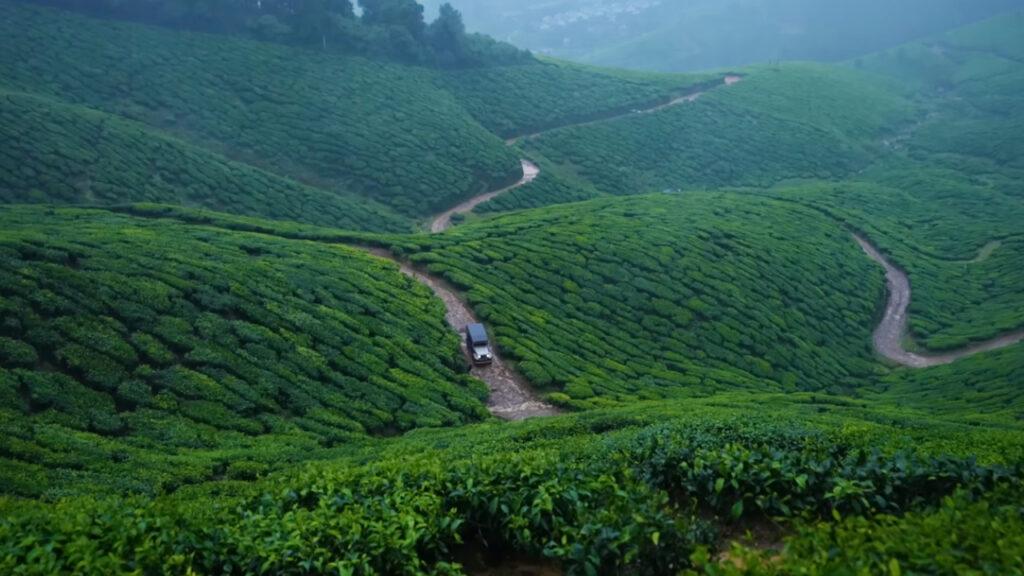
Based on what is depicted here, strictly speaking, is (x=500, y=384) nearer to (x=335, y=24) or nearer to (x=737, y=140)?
(x=335, y=24)

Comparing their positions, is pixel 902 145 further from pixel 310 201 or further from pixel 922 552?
pixel 922 552

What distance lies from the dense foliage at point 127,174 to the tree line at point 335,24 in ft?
63.1

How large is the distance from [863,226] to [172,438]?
53013 millimetres

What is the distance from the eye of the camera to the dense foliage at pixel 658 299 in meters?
30.6

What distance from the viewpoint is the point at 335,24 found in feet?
223

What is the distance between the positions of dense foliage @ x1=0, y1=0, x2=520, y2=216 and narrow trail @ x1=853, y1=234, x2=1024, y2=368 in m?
30.3

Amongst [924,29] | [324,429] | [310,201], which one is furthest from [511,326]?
[924,29]

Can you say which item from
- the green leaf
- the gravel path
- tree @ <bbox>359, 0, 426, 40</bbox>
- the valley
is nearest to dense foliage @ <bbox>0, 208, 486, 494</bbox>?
the valley

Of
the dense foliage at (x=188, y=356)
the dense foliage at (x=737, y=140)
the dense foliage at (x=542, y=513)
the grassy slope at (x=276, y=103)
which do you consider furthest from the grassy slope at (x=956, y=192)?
the dense foliage at (x=542, y=513)

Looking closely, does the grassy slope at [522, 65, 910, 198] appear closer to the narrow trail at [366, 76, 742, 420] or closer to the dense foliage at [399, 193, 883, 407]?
the dense foliage at [399, 193, 883, 407]

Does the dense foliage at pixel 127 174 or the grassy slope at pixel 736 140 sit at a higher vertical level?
the grassy slope at pixel 736 140

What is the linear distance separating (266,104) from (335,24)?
1514 centimetres

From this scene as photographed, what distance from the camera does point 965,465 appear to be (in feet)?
36.7

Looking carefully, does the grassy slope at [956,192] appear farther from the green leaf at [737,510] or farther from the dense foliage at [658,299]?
the green leaf at [737,510]
